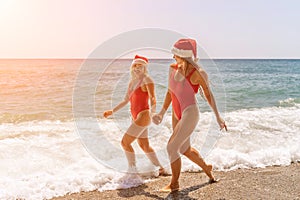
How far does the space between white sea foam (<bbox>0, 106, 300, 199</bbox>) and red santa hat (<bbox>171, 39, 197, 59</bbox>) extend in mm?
1773

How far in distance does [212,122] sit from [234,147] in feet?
7.26

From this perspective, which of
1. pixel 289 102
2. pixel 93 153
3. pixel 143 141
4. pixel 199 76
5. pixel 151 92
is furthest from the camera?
pixel 289 102

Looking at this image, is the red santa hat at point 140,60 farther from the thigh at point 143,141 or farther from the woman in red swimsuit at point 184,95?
the thigh at point 143,141

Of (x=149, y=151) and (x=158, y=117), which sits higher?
(x=158, y=117)

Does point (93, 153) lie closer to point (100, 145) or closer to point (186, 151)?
point (100, 145)

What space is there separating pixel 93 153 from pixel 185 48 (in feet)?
8.94

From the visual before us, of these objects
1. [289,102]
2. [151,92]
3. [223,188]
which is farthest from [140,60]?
[289,102]

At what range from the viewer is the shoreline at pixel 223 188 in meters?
3.81

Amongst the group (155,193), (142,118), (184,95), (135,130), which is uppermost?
(184,95)

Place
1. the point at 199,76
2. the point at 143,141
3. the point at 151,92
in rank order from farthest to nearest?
the point at 143,141
the point at 151,92
the point at 199,76

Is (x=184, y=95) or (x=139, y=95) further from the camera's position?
(x=139, y=95)

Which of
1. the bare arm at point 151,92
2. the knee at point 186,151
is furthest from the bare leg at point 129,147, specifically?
the knee at point 186,151

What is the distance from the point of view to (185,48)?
3592mm

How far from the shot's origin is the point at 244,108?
11.1 meters
